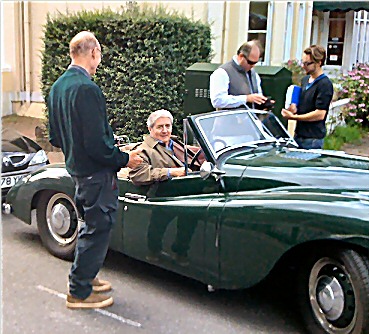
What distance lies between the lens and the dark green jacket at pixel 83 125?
12.1ft

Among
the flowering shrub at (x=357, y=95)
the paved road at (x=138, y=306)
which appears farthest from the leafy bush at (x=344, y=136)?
the paved road at (x=138, y=306)

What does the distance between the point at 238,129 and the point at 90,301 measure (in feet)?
5.73

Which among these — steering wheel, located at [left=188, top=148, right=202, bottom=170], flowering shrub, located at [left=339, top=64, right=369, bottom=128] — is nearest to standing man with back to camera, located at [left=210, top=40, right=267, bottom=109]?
steering wheel, located at [left=188, top=148, right=202, bottom=170]

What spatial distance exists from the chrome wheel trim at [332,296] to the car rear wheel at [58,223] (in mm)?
2240

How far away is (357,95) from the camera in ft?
39.6

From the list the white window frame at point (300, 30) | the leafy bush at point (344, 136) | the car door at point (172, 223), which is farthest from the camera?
the white window frame at point (300, 30)

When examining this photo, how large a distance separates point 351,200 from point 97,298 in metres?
1.94

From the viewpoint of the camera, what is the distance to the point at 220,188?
4.01m

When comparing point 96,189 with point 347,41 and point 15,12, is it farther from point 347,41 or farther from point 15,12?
point 347,41

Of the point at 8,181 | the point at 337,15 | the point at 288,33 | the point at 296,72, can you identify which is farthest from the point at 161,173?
the point at 337,15

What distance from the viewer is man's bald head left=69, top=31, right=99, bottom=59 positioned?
12.6 feet

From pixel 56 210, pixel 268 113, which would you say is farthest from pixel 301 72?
pixel 56 210

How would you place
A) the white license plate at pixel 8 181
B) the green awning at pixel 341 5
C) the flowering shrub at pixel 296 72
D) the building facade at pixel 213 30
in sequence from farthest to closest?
the green awning at pixel 341 5
the building facade at pixel 213 30
the flowering shrub at pixel 296 72
the white license plate at pixel 8 181

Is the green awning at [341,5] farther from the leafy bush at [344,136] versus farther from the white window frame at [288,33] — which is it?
the leafy bush at [344,136]
